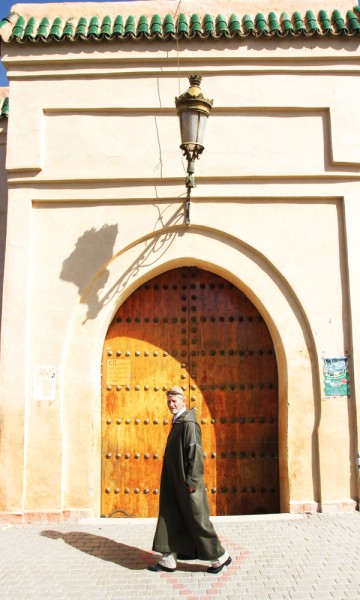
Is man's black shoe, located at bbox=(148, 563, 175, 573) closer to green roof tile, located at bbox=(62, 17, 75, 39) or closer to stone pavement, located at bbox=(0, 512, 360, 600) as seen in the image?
stone pavement, located at bbox=(0, 512, 360, 600)

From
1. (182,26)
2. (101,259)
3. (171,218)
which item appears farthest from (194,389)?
(182,26)

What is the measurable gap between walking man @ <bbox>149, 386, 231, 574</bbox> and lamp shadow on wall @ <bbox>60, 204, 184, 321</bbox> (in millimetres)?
2063

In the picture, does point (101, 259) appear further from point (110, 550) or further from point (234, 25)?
point (234, 25)

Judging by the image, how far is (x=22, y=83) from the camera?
21.6 ft

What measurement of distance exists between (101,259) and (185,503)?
2.94m

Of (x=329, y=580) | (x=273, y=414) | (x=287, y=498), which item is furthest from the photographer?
(x=273, y=414)

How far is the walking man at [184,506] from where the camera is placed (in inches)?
173

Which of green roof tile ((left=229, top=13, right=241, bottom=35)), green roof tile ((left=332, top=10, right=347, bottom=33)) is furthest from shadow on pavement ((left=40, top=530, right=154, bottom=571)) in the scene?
green roof tile ((left=332, top=10, right=347, bottom=33))

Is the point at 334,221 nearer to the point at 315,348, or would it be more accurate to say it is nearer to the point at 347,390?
the point at 315,348

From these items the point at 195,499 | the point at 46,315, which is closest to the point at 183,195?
the point at 46,315

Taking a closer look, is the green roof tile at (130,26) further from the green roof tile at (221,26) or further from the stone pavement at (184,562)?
the stone pavement at (184,562)

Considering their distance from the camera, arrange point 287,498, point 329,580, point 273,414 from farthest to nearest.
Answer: point 273,414 < point 287,498 < point 329,580

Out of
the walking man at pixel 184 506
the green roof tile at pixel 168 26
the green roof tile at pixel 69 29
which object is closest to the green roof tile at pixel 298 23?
the green roof tile at pixel 168 26

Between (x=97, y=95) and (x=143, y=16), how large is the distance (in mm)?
1140
